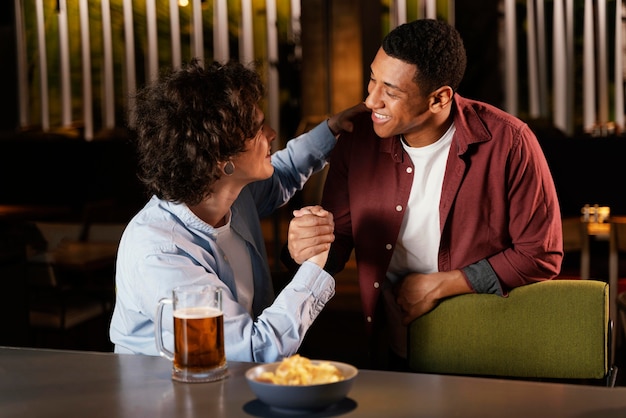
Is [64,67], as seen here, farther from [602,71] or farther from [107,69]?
[602,71]

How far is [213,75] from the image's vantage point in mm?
1877

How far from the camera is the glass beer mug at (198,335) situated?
1438 mm

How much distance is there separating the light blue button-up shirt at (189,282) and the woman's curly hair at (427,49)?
0.54m

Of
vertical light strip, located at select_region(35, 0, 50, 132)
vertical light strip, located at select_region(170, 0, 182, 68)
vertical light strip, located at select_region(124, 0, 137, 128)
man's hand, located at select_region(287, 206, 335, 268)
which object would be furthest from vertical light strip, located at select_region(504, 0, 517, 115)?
man's hand, located at select_region(287, 206, 335, 268)

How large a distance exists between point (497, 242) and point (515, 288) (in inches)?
9.2

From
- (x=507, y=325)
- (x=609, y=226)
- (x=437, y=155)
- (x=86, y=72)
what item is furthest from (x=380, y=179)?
(x=86, y=72)

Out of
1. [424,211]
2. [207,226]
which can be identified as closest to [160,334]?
[207,226]

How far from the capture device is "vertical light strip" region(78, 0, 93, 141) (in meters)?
5.78

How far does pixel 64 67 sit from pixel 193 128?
4.31 metres

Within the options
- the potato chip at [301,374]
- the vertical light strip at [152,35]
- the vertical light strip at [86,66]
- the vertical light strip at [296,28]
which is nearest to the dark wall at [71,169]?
the vertical light strip at [86,66]

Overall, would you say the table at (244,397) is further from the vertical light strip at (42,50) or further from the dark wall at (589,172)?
the vertical light strip at (42,50)

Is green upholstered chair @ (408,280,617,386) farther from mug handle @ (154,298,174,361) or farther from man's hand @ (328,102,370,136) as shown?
mug handle @ (154,298,174,361)

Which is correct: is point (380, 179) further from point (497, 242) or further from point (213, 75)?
point (213, 75)

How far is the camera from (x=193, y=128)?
71.9 inches
